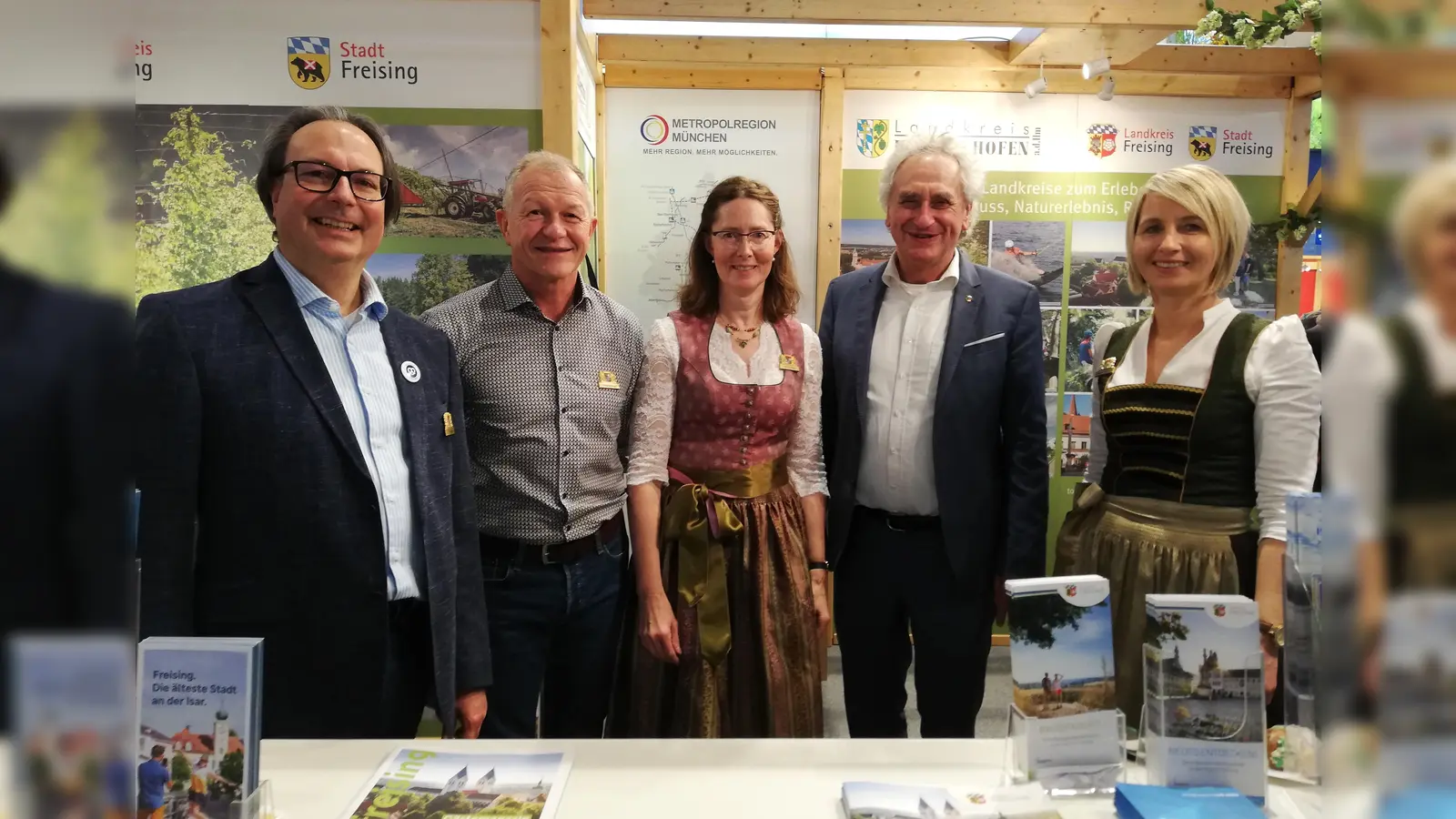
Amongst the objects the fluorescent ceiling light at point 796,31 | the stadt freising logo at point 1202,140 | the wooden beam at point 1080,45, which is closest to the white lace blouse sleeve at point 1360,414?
the wooden beam at point 1080,45

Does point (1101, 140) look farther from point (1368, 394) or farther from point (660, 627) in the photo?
point (1368, 394)

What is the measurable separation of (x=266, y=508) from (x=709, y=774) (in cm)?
96

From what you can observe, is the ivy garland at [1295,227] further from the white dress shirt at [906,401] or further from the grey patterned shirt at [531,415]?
the grey patterned shirt at [531,415]

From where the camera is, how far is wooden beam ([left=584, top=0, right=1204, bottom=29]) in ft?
11.5

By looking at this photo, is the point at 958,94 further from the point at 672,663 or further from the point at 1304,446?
the point at 672,663

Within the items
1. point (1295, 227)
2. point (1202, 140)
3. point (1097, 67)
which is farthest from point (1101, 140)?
point (1295, 227)

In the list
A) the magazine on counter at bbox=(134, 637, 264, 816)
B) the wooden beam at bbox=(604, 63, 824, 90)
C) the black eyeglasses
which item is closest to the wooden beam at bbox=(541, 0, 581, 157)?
the black eyeglasses

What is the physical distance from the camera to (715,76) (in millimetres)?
4465

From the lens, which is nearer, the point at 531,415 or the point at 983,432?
the point at 531,415

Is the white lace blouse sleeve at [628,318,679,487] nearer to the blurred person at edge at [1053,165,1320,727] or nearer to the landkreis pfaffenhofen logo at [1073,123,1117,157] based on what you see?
the blurred person at edge at [1053,165,1320,727]

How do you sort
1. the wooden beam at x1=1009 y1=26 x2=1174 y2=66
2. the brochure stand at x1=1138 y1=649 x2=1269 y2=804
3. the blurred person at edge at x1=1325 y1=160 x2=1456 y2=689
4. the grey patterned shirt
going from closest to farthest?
the blurred person at edge at x1=1325 y1=160 x2=1456 y2=689 → the brochure stand at x1=1138 y1=649 x2=1269 y2=804 → the grey patterned shirt → the wooden beam at x1=1009 y1=26 x2=1174 y2=66

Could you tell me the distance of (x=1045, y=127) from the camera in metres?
4.50

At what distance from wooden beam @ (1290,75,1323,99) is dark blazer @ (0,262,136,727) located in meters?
5.49

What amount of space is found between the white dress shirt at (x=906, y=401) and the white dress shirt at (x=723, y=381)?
0.48 feet
